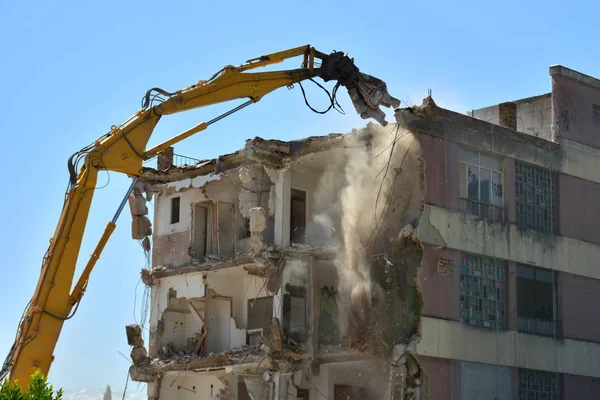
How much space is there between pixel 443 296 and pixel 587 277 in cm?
655

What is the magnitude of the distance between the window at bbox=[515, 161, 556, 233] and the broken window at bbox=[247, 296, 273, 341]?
339 inches

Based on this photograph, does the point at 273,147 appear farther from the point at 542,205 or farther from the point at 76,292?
the point at 76,292

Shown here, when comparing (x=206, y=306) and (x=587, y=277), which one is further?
(x=206, y=306)

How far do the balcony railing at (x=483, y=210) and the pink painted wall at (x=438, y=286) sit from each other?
1510mm

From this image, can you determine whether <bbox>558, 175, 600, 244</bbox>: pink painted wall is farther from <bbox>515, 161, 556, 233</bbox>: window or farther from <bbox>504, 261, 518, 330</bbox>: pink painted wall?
<bbox>504, 261, 518, 330</bbox>: pink painted wall

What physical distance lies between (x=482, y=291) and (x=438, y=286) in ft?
6.57

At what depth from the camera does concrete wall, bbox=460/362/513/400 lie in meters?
31.8

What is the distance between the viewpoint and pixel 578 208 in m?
36.2

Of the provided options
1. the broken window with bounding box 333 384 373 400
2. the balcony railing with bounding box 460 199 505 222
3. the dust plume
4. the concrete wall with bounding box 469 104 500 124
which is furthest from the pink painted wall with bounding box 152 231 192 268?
the concrete wall with bounding box 469 104 500 124

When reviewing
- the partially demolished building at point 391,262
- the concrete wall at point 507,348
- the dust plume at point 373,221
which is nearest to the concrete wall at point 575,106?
the partially demolished building at point 391,262

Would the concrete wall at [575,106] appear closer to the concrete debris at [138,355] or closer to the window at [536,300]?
the window at [536,300]

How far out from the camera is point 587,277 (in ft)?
118

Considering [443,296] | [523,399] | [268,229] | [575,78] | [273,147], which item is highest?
[575,78]

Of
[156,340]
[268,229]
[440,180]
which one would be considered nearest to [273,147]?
[268,229]
